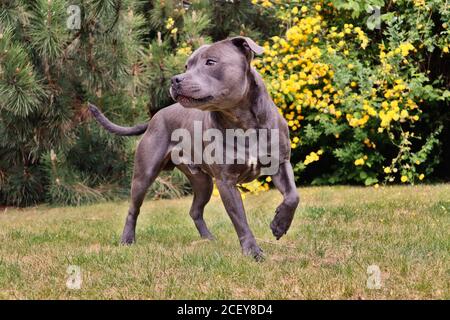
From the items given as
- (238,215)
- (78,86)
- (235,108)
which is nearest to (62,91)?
(78,86)

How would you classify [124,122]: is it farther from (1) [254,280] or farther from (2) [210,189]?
(1) [254,280]

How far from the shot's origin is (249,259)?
153 inches

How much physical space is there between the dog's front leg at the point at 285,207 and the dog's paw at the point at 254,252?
0.16 meters

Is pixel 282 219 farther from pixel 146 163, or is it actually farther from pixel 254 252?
pixel 146 163

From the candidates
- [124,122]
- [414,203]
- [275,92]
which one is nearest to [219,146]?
[414,203]

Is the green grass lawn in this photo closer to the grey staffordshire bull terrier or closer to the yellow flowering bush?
the grey staffordshire bull terrier

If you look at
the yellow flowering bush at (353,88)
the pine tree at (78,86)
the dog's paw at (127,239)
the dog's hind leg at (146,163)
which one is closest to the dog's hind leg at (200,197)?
the dog's hind leg at (146,163)

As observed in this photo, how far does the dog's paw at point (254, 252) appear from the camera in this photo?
3.96m

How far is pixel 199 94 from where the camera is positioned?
12.4ft

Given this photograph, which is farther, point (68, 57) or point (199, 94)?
point (68, 57)

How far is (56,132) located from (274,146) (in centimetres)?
451

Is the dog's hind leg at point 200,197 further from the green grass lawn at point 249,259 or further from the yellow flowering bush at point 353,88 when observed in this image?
the yellow flowering bush at point 353,88

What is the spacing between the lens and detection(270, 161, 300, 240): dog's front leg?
4.03 meters

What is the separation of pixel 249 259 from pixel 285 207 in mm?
400
